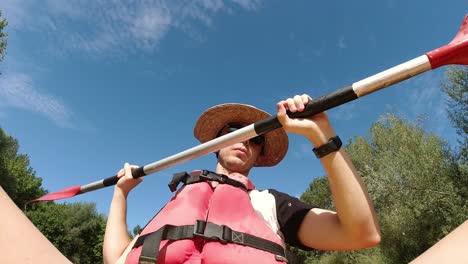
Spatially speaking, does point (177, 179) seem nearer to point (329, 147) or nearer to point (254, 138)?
point (254, 138)

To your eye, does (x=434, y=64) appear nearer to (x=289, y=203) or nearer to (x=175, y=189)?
(x=289, y=203)

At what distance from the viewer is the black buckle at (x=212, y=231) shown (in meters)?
1.75

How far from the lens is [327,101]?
1.65 m

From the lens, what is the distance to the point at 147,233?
1.89 metres

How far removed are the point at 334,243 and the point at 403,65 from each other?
872 millimetres

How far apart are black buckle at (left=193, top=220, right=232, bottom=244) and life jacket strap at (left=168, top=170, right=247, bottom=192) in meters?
0.41

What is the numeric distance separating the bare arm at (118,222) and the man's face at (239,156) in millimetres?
668

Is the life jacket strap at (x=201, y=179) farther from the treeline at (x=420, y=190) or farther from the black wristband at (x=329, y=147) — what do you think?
the treeline at (x=420, y=190)

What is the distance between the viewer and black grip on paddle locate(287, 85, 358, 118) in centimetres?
164

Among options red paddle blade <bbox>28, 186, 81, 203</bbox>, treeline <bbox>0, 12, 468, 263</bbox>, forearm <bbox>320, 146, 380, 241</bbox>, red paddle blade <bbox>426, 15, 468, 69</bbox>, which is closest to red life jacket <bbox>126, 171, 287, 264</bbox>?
forearm <bbox>320, 146, 380, 241</bbox>

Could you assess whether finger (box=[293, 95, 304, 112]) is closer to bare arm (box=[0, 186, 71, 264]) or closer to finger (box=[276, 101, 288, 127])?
finger (box=[276, 101, 288, 127])

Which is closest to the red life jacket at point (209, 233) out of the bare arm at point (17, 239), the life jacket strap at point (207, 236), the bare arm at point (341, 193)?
the life jacket strap at point (207, 236)

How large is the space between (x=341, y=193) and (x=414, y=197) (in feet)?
48.3

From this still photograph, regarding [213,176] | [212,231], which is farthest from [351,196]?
[213,176]
